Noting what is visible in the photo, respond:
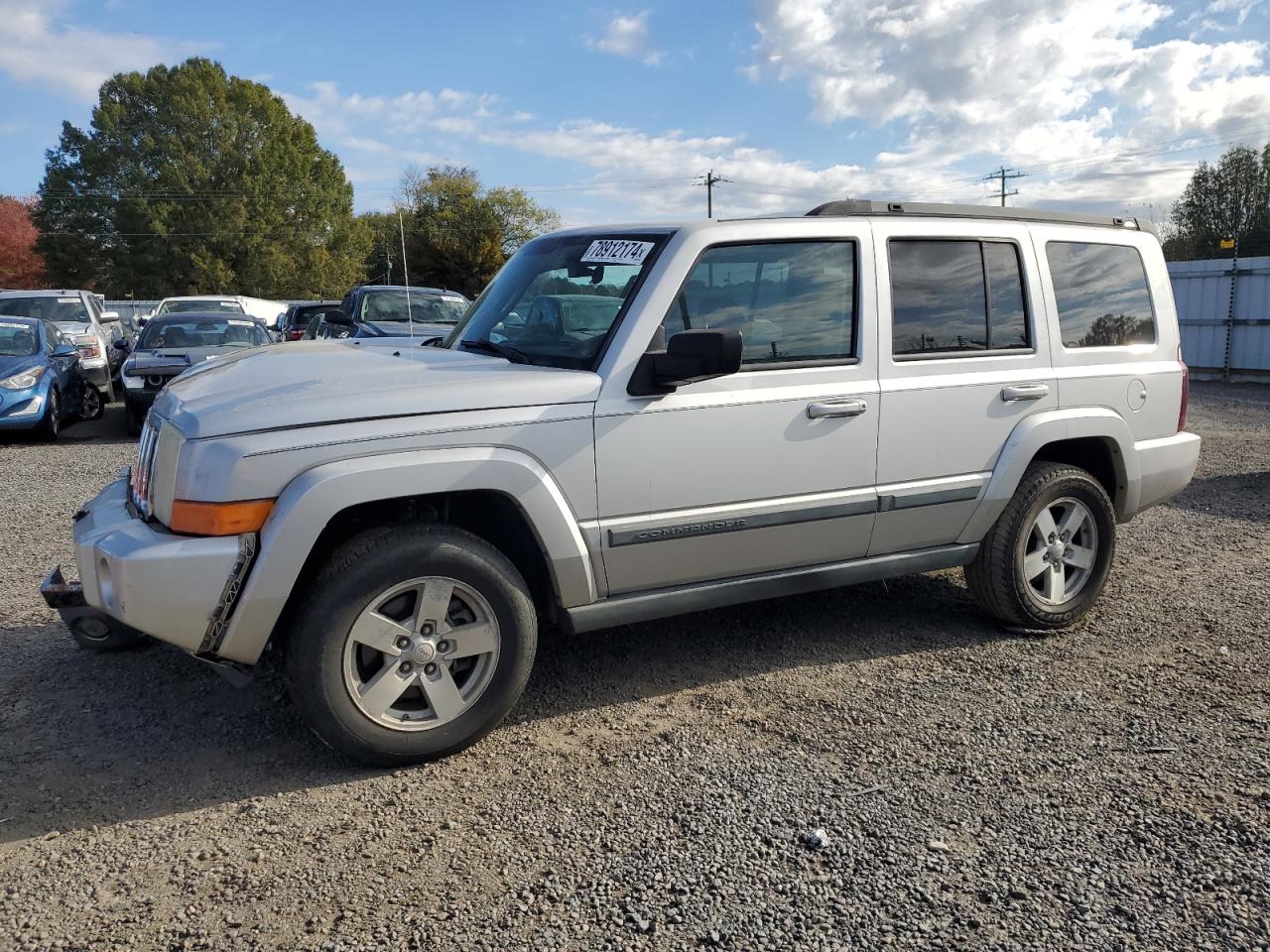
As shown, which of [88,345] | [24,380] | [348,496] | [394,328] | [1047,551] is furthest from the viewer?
[88,345]

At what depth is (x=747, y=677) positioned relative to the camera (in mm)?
4195

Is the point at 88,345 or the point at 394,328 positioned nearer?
the point at 394,328

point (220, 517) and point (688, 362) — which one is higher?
point (688, 362)

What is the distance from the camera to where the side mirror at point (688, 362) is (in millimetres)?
3354

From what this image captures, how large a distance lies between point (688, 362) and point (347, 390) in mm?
1204

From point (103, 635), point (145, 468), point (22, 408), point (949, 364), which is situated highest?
point (949, 364)

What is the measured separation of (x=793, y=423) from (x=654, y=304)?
752 mm

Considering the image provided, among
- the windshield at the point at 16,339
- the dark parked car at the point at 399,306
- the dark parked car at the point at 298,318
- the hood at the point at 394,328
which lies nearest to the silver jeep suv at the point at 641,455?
the hood at the point at 394,328

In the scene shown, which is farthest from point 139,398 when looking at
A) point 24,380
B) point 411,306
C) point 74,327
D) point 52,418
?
point 74,327

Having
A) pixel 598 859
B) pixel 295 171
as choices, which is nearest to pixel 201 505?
pixel 598 859

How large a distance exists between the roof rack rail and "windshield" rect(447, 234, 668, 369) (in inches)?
35.5

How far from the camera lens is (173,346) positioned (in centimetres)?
1242

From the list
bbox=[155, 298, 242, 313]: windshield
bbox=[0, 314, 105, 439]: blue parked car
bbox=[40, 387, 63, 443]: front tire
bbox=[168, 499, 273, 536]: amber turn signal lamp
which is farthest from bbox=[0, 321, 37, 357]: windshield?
bbox=[168, 499, 273, 536]: amber turn signal lamp

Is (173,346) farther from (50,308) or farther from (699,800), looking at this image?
(699,800)
